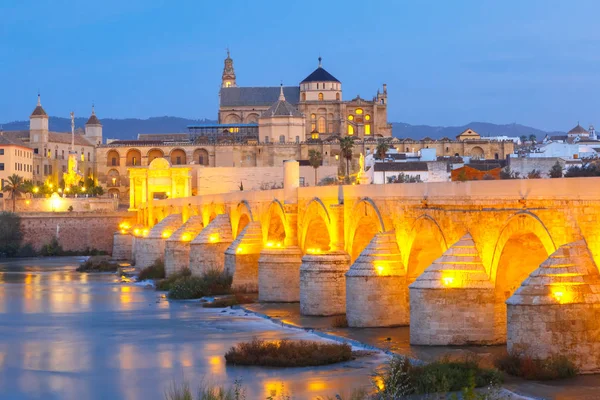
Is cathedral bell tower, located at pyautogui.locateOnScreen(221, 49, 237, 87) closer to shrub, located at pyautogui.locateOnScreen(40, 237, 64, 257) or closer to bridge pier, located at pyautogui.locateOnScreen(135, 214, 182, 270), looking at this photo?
shrub, located at pyautogui.locateOnScreen(40, 237, 64, 257)

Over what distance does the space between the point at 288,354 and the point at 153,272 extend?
991 inches

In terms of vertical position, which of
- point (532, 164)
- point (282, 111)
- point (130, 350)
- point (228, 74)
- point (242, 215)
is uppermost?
point (228, 74)

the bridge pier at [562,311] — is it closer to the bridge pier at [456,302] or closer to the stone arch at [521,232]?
the stone arch at [521,232]

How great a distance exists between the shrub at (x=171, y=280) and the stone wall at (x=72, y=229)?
28541 mm

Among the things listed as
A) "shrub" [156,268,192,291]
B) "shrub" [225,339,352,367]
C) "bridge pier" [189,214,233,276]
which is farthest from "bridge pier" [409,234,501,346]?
"shrub" [156,268,192,291]

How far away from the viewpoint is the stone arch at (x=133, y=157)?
335ft

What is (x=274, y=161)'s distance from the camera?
93.9 metres

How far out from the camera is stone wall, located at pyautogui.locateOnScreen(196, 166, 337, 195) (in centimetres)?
6912

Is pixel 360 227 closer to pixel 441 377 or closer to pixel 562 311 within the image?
pixel 441 377

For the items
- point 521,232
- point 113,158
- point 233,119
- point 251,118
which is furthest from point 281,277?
point 233,119

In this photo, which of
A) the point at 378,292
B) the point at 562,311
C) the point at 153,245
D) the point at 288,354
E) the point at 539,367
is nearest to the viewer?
the point at 562,311

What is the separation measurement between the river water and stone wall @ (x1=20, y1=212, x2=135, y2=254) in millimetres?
31356

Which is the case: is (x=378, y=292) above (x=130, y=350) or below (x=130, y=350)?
above

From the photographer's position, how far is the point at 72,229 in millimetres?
67625
